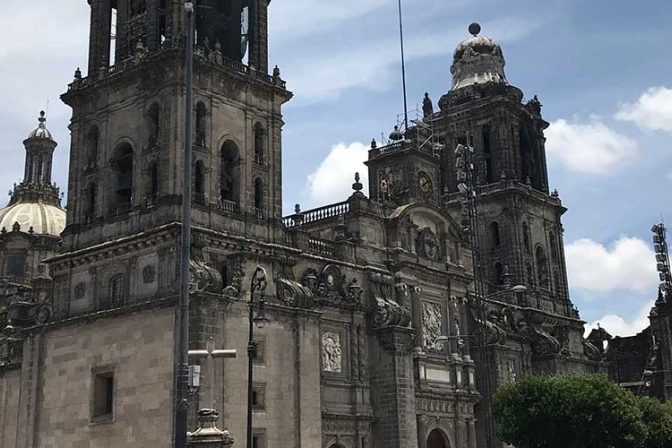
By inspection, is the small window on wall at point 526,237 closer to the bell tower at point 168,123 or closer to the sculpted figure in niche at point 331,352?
the sculpted figure in niche at point 331,352

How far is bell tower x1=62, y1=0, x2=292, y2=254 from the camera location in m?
41.6

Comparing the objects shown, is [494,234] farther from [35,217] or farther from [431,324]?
[35,217]

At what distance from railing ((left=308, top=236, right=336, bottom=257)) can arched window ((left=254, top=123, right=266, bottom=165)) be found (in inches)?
191

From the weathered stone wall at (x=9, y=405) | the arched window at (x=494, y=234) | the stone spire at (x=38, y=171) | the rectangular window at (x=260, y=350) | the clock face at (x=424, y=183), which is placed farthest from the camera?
the stone spire at (x=38, y=171)

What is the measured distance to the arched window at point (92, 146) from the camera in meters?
45.0

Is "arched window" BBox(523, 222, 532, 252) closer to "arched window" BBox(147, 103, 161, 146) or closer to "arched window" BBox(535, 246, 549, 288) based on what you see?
"arched window" BBox(535, 246, 549, 288)

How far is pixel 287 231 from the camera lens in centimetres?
4519

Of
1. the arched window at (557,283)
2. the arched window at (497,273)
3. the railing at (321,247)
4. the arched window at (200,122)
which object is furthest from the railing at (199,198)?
the arched window at (557,283)

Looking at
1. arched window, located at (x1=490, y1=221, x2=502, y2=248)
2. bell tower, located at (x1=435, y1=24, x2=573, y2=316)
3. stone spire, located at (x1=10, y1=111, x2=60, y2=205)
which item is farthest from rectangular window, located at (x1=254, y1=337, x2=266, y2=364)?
stone spire, located at (x1=10, y1=111, x2=60, y2=205)

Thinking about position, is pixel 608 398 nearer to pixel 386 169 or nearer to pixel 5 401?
pixel 386 169

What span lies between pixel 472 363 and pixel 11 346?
86.9 ft

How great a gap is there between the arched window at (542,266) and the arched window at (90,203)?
3511 cm

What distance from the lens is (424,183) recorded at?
184ft

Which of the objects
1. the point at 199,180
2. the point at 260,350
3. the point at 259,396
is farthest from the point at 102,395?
the point at 199,180
